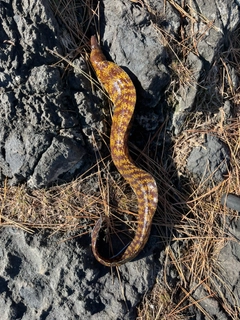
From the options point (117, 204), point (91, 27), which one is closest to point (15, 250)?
point (117, 204)

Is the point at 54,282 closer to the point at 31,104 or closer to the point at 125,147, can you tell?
the point at 125,147

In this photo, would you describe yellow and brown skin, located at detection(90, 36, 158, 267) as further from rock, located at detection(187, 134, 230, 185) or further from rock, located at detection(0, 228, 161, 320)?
rock, located at detection(187, 134, 230, 185)

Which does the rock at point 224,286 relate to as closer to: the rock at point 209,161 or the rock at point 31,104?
the rock at point 209,161

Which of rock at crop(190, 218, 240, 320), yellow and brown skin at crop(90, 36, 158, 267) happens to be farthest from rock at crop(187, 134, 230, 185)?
rock at crop(190, 218, 240, 320)

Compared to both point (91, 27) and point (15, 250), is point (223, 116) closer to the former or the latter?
point (91, 27)

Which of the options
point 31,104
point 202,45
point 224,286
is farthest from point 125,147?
point 224,286

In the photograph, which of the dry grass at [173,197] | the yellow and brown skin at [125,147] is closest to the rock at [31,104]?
the dry grass at [173,197]
